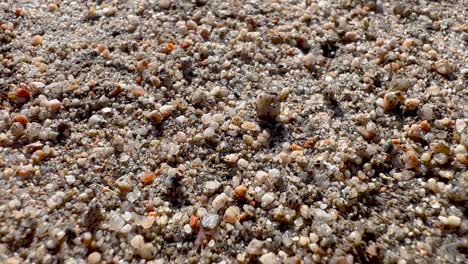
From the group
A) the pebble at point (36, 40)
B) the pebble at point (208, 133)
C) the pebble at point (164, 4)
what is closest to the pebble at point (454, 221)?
the pebble at point (208, 133)

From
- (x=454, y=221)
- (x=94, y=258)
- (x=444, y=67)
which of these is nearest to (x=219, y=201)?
(x=94, y=258)

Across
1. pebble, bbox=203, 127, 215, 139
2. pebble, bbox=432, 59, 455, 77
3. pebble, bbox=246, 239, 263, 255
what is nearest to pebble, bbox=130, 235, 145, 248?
pebble, bbox=246, 239, 263, 255

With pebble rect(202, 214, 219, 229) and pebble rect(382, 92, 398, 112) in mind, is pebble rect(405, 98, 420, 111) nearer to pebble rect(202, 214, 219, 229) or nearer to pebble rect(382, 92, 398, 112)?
pebble rect(382, 92, 398, 112)

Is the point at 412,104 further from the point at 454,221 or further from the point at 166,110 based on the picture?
the point at 166,110

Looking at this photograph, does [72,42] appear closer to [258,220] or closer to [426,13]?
[258,220]

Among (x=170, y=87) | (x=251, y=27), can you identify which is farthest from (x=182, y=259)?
(x=251, y=27)

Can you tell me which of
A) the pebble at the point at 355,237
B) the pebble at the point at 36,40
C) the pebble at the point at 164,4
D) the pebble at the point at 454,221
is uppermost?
the pebble at the point at 164,4

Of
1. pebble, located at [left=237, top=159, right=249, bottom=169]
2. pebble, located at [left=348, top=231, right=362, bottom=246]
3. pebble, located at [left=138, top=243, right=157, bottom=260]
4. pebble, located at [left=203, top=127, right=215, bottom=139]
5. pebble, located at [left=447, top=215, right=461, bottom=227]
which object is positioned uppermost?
pebble, located at [left=203, top=127, right=215, bottom=139]

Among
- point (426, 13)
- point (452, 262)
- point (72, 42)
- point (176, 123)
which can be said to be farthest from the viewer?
point (426, 13)

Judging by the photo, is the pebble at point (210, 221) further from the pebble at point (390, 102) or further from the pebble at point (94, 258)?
the pebble at point (390, 102)
